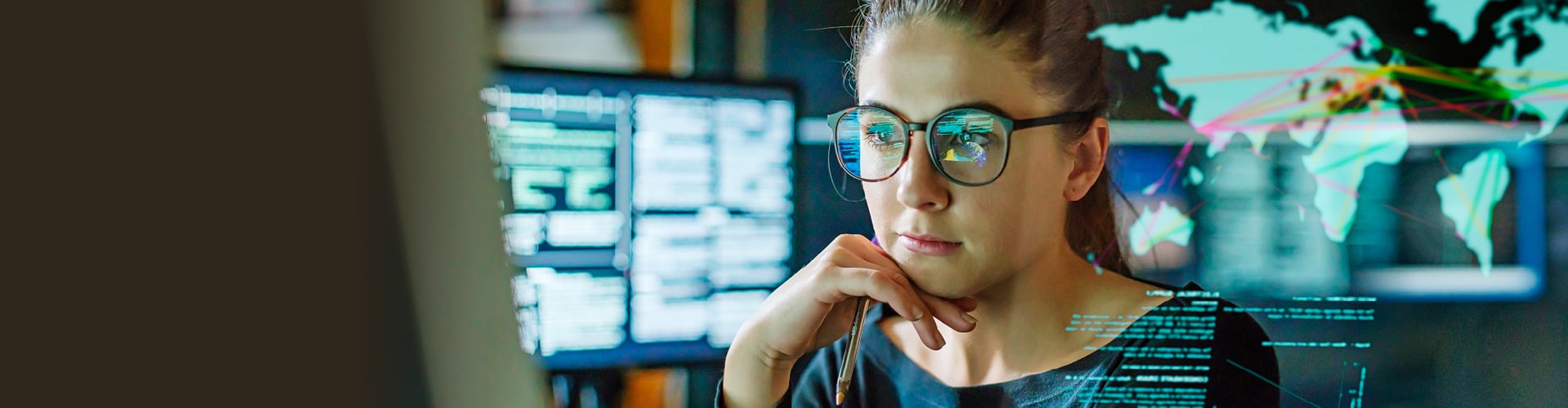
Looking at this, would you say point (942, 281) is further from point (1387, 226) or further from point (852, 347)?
point (1387, 226)

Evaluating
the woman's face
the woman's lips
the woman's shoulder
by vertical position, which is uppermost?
the woman's face

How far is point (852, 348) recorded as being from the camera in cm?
86

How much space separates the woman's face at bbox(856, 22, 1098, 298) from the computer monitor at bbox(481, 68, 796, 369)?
10cm

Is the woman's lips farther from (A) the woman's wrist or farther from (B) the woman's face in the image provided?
(A) the woman's wrist

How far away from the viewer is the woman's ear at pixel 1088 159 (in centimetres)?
80

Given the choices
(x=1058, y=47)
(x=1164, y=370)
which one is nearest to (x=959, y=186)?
(x=1058, y=47)

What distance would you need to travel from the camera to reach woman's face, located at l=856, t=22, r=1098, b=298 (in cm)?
76

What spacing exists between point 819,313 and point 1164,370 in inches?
12.3

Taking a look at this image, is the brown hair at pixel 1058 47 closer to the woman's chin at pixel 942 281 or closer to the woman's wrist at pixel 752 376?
the woman's chin at pixel 942 281

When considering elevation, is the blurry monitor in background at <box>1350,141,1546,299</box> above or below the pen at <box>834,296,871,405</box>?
above

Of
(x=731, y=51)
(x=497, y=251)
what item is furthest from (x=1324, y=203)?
(x=497, y=251)

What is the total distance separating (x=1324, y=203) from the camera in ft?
2.76

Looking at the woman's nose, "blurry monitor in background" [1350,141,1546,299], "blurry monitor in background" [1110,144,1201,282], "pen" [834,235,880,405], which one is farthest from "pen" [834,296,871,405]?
"blurry monitor in background" [1350,141,1546,299]

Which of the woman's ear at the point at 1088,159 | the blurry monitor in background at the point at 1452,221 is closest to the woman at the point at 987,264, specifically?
the woman's ear at the point at 1088,159
